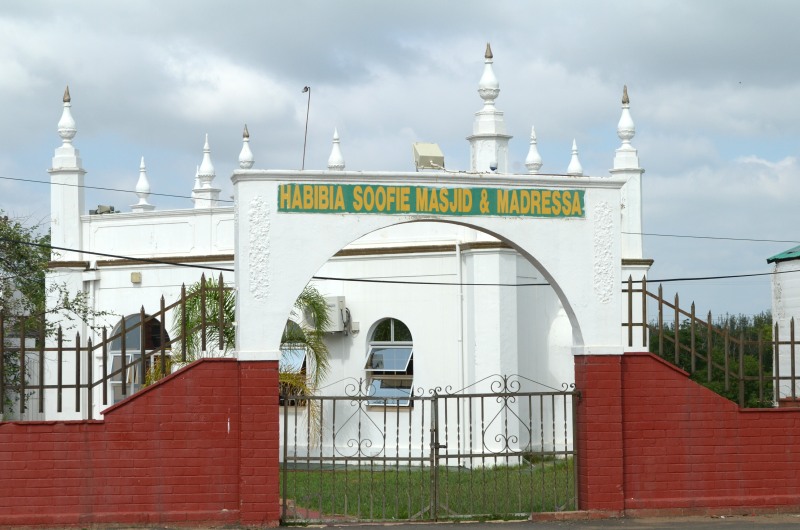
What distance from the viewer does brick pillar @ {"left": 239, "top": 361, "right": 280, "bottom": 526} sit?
11.6 metres

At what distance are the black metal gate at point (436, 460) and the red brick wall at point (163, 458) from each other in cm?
40

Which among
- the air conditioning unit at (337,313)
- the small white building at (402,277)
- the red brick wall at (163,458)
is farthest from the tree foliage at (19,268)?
the red brick wall at (163,458)

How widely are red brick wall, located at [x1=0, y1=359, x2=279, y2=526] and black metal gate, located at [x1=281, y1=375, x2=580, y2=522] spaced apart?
1.33 feet

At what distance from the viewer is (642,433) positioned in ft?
40.6

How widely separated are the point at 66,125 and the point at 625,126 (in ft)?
35.0

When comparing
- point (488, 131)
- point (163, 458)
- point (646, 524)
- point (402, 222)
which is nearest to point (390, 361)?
point (488, 131)

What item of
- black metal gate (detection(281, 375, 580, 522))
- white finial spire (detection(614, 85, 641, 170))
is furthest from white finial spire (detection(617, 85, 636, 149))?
black metal gate (detection(281, 375, 580, 522))

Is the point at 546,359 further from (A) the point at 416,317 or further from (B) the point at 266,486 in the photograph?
(B) the point at 266,486

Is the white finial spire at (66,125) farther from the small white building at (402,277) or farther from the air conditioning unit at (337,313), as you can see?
the air conditioning unit at (337,313)

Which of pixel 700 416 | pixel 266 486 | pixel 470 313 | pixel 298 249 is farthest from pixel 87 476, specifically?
pixel 470 313

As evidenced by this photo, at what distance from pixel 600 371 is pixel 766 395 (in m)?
11.8

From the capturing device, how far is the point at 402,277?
20625 millimetres

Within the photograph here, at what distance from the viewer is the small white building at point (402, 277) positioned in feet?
64.6

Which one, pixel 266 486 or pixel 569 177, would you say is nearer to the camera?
pixel 266 486
